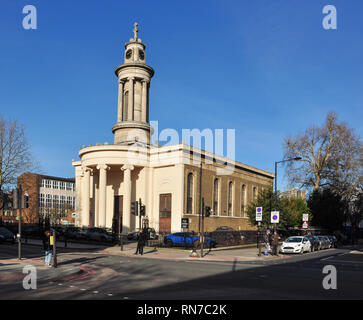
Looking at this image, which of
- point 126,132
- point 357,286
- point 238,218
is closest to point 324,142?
point 238,218

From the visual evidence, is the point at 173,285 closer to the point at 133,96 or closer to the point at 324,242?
the point at 324,242

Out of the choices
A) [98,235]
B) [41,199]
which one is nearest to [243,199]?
[98,235]

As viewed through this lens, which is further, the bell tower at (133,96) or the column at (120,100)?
the column at (120,100)

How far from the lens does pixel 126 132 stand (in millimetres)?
61031

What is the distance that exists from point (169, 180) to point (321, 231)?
23.5 metres

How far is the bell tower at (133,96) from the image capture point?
200 ft

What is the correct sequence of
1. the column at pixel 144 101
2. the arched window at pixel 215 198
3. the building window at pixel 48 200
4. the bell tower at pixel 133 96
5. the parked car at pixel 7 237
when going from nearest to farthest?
the parked car at pixel 7 237 → the arched window at pixel 215 198 → the bell tower at pixel 133 96 → the column at pixel 144 101 → the building window at pixel 48 200

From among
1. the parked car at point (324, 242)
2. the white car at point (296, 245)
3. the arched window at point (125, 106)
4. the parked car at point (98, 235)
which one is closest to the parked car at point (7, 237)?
Result: the parked car at point (98, 235)

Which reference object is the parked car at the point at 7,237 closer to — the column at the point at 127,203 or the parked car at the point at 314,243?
the column at the point at 127,203

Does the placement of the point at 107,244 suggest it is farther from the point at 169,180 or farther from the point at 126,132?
the point at 126,132

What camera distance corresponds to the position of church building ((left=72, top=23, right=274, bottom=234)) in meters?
53.8

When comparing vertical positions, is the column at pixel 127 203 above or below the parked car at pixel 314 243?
above

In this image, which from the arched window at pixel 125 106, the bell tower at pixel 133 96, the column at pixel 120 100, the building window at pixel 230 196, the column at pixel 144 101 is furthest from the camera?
the building window at pixel 230 196
